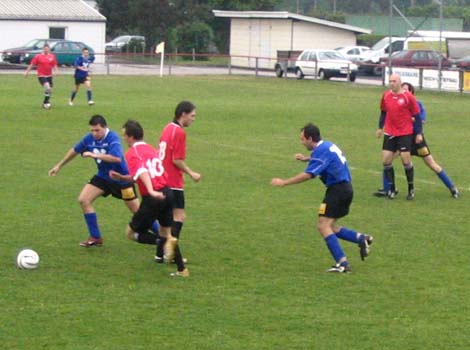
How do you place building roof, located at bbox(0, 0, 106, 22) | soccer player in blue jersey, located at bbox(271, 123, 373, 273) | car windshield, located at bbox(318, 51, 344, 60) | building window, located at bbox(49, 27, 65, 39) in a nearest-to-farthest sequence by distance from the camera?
soccer player in blue jersey, located at bbox(271, 123, 373, 273), car windshield, located at bbox(318, 51, 344, 60), building roof, located at bbox(0, 0, 106, 22), building window, located at bbox(49, 27, 65, 39)

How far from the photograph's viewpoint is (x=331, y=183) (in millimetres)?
11445

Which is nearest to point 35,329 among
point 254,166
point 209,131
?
point 254,166

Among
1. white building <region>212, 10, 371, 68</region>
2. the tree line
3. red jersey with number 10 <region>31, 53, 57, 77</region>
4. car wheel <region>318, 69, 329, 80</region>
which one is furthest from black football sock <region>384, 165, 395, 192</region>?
the tree line

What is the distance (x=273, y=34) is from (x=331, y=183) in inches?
2356

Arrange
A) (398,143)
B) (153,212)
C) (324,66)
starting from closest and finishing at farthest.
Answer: (153,212) → (398,143) → (324,66)

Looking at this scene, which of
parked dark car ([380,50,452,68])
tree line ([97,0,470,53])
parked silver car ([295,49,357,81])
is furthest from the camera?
tree line ([97,0,470,53])

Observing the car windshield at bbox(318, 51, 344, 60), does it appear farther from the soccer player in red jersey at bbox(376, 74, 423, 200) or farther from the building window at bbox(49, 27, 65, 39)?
the soccer player in red jersey at bbox(376, 74, 423, 200)

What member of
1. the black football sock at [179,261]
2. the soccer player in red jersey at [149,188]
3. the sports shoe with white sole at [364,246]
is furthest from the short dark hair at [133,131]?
the sports shoe with white sole at [364,246]

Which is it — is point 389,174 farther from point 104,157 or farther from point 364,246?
point 104,157

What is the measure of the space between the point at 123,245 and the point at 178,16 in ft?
222

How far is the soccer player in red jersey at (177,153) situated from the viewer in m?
11.3

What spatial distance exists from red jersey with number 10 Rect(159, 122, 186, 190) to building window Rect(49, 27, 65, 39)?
6174cm

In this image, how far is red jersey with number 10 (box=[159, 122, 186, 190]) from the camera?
11352mm

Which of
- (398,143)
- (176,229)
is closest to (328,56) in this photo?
(398,143)
